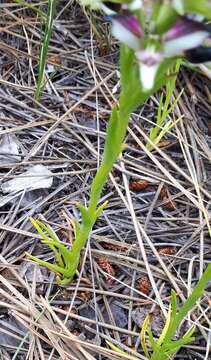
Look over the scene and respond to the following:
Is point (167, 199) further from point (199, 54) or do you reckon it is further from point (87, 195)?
point (199, 54)

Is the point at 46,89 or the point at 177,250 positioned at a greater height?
the point at 46,89

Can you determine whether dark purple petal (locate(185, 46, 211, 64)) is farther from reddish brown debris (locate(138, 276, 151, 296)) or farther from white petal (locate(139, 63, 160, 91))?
reddish brown debris (locate(138, 276, 151, 296))

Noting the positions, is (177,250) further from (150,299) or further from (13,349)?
(13,349)

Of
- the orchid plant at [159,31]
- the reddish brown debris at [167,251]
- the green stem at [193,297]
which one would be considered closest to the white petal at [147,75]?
the orchid plant at [159,31]

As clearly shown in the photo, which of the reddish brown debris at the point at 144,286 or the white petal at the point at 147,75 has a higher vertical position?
the white petal at the point at 147,75

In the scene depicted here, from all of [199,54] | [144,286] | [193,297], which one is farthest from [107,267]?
[199,54]

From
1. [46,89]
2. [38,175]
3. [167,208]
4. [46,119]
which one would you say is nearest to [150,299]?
[167,208]

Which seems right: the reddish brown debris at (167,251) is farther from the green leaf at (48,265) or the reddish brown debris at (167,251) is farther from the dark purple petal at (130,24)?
the dark purple petal at (130,24)

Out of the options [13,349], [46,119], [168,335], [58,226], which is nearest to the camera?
[168,335]
